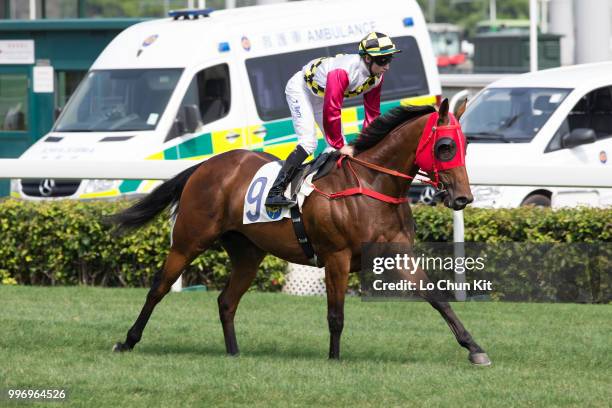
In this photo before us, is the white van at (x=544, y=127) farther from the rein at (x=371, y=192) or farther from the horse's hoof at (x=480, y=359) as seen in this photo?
the horse's hoof at (x=480, y=359)

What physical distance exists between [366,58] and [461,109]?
0.65m

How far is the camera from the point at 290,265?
36.3 feet

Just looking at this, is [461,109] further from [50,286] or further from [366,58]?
Result: [50,286]

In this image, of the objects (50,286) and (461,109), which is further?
(50,286)

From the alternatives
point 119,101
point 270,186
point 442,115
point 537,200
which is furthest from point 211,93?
point 442,115

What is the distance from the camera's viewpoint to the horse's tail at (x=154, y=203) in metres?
8.46

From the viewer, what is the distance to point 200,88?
1445 centimetres

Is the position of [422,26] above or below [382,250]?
above

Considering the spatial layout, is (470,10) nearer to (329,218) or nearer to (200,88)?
(200,88)

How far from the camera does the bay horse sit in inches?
294

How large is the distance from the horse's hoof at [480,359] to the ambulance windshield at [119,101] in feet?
24.2

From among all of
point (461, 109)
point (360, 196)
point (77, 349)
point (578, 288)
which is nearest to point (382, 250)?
point (360, 196)

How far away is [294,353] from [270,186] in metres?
1.10

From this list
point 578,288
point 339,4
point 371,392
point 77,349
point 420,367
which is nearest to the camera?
point 371,392
